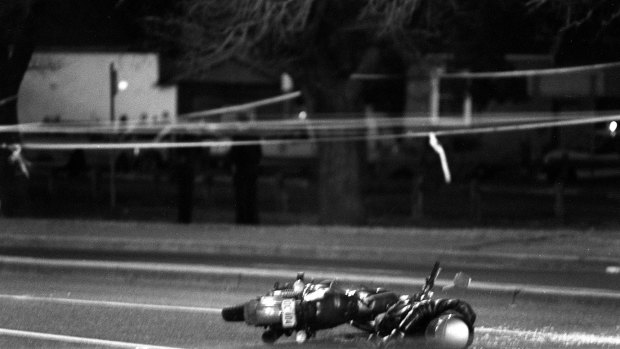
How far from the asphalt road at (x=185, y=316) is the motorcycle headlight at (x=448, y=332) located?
70 centimetres

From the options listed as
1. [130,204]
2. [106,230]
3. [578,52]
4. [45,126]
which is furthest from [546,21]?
[130,204]

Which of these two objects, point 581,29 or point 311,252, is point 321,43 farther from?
point 311,252

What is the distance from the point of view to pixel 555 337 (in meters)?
9.53

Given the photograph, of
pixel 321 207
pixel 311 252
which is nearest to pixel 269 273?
pixel 311 252

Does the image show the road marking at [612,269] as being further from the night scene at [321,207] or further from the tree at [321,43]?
the tree at [321,43]

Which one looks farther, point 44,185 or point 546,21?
point 44,185

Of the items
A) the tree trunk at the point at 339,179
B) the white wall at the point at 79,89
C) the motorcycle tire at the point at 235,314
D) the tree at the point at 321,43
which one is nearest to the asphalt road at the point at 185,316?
the motorcycle tire at the point at 235,314

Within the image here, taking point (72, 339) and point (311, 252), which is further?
point (311, 252)

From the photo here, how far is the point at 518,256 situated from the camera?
15.1 m

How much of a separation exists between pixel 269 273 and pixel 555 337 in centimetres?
446

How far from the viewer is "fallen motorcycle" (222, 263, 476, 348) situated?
835 cm

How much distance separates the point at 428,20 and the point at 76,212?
11.3 m

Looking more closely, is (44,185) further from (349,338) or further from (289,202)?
(349,338)

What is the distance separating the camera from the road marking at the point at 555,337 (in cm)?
928
